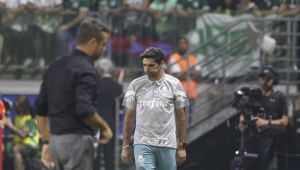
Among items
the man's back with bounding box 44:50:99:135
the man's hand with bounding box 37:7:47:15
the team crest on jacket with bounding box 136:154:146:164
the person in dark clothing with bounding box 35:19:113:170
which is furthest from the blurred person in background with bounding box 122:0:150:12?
the man's back with bounding box 44:50:99:135

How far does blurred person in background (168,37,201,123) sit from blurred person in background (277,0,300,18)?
1.87m

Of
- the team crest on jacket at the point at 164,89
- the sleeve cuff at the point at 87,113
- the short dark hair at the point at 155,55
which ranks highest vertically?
the short dark hair at the point at 155,55

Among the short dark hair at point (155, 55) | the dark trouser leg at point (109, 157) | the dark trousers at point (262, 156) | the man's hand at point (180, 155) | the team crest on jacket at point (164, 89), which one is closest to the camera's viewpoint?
the short dark hair at point (155, 55)

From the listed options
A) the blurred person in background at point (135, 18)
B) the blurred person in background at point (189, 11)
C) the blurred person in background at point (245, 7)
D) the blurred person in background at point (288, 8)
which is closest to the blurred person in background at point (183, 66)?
the blurred person in background at point (189, 11)

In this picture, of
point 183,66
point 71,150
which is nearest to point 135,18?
point 183,66

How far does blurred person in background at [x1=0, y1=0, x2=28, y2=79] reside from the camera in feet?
40.3

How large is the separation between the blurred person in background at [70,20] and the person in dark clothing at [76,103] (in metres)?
6.91

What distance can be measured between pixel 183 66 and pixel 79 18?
238cm

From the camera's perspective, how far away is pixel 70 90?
519 cm

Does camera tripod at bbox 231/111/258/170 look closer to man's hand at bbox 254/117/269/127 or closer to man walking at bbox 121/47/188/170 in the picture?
man's hand at bbox 254/117/269/127

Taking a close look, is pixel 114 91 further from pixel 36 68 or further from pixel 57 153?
pixel 57 153

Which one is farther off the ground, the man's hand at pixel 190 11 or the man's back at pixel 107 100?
the man's hand at pixel 190 11

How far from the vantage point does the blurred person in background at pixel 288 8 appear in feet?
38.6

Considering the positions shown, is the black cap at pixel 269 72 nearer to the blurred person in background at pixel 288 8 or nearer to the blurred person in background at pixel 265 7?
the blurred person in background at pixel 288 8
